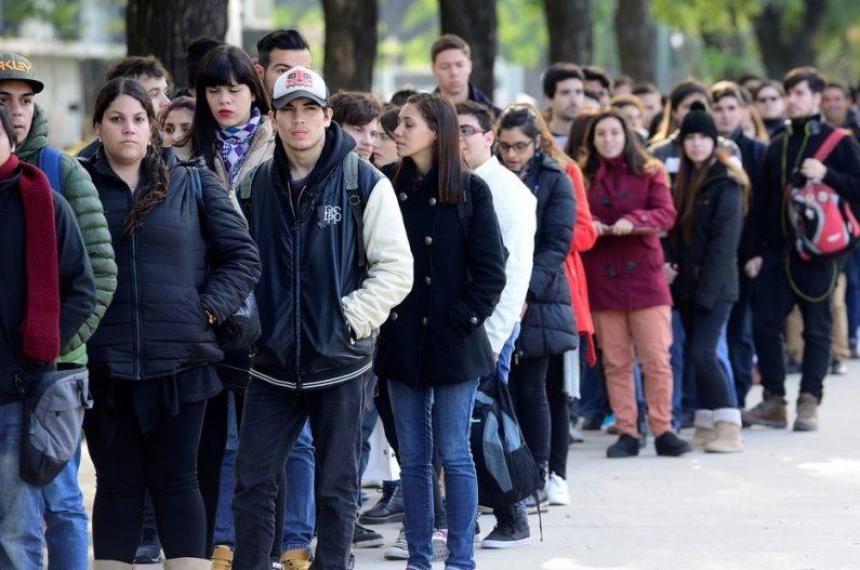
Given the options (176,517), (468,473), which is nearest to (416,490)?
(468,473)

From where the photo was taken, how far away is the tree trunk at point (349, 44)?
752 inches

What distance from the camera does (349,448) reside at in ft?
22.4

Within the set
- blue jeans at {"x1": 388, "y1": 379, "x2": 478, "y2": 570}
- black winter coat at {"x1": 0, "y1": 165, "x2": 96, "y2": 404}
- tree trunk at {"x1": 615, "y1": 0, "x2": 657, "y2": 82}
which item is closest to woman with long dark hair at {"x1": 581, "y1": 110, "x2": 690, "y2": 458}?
blue jeans at {"x1": 388, "y1": 379, "x2": 478, "y2": 570}

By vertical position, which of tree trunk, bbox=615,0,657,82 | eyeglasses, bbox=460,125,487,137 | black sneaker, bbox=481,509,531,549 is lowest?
black sneaker, bbox=481,509,531,549

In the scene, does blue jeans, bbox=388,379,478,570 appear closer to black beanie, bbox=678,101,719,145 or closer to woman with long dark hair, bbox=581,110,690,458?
woman with long dark hair, bbox=581,110,690,458

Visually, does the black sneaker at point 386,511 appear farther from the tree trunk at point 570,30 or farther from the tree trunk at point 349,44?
the tree trunk at point 570,30

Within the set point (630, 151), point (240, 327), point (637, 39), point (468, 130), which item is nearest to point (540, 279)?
point (468, 130)

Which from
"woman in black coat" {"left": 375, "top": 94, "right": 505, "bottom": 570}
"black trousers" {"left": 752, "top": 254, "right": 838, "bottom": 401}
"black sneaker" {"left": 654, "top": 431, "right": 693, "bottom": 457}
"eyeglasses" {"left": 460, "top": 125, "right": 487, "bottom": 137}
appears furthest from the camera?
"black trousers" {"left": 752, "top": 254, "right": 838, "bottom": 401}

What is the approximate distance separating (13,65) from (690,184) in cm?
582

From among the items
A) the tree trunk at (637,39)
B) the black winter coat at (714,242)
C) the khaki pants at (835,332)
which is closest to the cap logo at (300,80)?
the black winter coat at (714,242)

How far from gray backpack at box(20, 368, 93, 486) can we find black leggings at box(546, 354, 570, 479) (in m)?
4.01

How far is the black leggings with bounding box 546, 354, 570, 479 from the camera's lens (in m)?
9.56

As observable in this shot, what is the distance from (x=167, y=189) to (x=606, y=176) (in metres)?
4.78

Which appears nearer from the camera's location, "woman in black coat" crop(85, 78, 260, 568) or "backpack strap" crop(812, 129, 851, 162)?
"woman in black coat" crop(85, 78, 260, 568)
